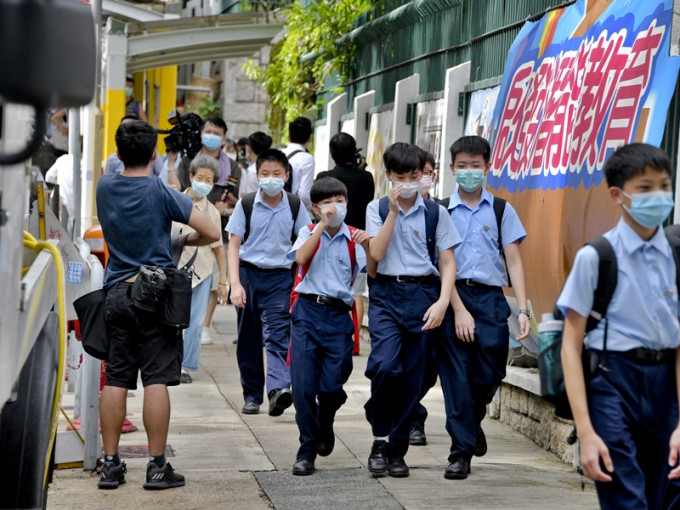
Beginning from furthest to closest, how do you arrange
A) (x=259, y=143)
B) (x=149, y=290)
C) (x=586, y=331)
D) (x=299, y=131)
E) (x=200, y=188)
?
1. (x=259, y=143)
2. (x=299, y=131)
3. (x=200, y=188)
4. (x=149, y=290)
5. (x=586, y=331)

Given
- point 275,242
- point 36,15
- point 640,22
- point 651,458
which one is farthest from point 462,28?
point 36,15

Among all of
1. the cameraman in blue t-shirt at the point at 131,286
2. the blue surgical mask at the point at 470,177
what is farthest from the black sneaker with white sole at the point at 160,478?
the blue surgical mask at the point at 470,177

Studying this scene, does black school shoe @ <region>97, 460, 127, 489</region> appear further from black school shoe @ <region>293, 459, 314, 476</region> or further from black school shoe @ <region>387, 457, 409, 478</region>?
black school shoe @ <region>387, 457, 409, 478</region>

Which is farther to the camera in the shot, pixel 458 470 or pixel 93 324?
pixel 458 470

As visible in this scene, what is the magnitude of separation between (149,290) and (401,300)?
4.56ft

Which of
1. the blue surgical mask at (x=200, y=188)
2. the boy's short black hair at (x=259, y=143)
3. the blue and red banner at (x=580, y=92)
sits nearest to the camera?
the blue and red banner at (x=580, y=92)

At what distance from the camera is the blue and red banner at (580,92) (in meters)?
6.78

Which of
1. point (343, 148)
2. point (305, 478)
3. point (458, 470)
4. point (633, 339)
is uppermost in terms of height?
point (343, 148)

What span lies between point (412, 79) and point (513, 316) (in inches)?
171

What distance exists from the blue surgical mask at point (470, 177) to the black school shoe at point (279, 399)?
2.43 m

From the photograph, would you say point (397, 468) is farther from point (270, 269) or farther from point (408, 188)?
point (270, 269)

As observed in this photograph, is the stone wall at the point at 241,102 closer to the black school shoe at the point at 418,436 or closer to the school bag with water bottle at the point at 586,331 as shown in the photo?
the black school shoe at the point at 418,436

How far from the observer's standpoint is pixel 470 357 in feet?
24.4

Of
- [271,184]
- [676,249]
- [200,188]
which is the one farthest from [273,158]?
[676,249]
